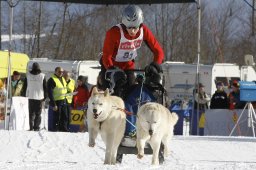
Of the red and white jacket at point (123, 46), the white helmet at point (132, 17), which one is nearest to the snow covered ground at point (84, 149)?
the red and white jacket at point (123, 46)

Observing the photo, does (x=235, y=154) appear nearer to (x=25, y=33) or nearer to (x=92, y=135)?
(x=92, y=135)

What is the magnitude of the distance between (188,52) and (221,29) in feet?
5.88

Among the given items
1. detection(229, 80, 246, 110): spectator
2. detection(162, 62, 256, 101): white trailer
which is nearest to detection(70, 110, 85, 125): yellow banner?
detection(229, 80, 246, 110): spectator

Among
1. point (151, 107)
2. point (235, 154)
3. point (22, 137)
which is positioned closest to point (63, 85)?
point (22, 137)

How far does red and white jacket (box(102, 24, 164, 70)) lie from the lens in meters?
7.29

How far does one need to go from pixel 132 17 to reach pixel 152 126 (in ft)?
4.77

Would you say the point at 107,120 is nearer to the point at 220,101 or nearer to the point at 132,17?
the point at 132,17

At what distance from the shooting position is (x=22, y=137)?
402 inches

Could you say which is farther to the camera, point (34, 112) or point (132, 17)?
point (34, 112)

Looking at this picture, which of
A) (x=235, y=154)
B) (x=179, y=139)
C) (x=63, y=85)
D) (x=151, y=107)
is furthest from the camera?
(x=63, y=85)

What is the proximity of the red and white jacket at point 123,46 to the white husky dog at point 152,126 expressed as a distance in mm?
962

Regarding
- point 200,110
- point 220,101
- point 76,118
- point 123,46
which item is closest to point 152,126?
point 123,46

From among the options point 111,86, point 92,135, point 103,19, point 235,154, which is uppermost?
point 103,19

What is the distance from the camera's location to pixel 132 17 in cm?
721
